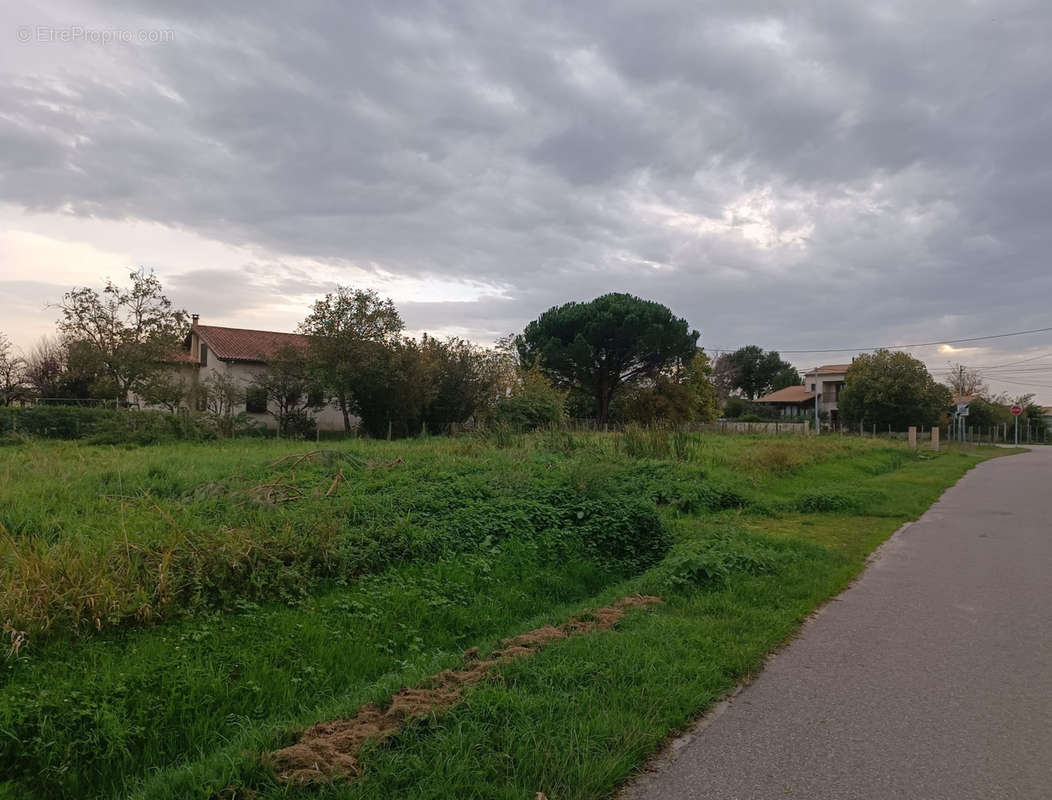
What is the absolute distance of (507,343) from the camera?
44000mm

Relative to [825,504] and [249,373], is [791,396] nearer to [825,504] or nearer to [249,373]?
[249,373]

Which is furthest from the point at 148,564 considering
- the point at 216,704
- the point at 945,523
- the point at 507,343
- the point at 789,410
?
the point at 789,410

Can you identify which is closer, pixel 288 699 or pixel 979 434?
pixel 288 699

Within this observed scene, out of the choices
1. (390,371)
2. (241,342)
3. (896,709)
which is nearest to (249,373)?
(241,342)

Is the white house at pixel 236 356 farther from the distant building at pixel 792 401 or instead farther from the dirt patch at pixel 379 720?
the distant building at pixel 792 401

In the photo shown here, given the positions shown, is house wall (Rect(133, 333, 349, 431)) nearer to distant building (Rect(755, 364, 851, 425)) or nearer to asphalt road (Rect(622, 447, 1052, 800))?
asphalt road (Rect(622, 447, 1052, 800))

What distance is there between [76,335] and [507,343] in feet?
73.3

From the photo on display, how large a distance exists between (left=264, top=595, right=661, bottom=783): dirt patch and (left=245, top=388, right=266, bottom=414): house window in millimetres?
31867

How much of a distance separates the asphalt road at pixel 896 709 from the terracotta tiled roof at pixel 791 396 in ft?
243

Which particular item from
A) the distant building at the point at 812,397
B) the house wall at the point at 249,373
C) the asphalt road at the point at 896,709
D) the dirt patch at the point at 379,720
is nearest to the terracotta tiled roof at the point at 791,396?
the distant building at the point at 812,397

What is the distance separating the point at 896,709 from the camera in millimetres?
4488

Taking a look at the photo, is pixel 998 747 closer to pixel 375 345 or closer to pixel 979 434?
pixel 375 345

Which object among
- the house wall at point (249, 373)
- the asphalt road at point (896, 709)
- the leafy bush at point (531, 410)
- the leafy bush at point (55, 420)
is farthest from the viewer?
the house wall at point (249, 373)

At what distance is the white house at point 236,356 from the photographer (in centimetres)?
3812
